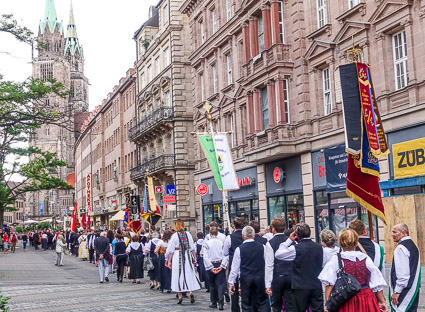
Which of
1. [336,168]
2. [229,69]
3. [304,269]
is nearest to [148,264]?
[336,168]

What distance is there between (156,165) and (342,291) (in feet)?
128

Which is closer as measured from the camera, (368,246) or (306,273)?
(368,246)

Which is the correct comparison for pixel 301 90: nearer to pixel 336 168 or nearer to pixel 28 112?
pixel 336 168

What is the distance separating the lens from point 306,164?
25.6 metres

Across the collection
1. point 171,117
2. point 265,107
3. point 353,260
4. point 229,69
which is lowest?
point 353,260

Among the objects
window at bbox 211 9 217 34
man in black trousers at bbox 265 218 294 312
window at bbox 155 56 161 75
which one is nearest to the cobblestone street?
man in black trousers at bbox 265 218 294 312

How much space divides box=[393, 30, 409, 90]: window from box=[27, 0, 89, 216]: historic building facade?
13609 cm

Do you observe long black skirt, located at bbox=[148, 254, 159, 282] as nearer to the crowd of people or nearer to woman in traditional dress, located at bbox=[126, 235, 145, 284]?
woman in traditional dress, located at bbox=[126, 235, 145, 284]

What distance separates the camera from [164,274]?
57.5ft

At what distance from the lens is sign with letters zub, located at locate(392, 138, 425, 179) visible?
18766 millimetres

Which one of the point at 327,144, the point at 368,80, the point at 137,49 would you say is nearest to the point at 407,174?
the point at 327,144

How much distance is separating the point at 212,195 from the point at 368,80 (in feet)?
84.8

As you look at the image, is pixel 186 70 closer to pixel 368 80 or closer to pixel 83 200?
pixel 368 80

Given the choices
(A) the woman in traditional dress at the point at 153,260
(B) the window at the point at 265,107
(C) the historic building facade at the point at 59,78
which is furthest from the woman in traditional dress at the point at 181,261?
(C) the historic building facade at the point at 59,78
